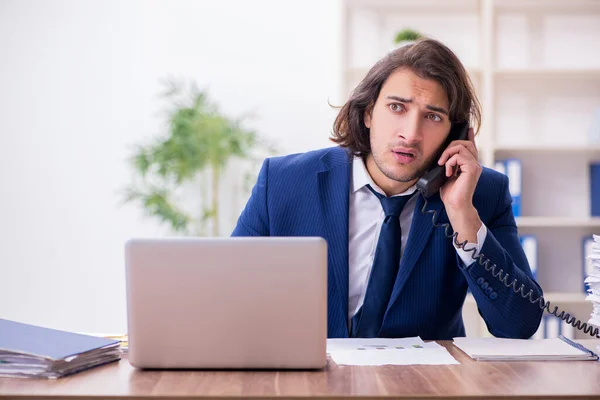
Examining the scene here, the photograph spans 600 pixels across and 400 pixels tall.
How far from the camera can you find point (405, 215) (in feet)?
6.45

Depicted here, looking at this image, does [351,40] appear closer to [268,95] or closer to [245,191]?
[268,95]

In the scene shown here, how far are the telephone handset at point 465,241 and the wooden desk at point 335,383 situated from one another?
0.98 feet

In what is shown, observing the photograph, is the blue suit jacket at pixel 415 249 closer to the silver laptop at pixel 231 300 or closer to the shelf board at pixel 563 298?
the silver laptop at pixel 231 300

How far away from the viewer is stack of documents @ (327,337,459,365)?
1.37 metres

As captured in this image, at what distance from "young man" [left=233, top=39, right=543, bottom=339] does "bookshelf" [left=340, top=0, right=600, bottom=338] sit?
1871 mm

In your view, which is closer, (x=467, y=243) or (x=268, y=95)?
(x=467, y=243)

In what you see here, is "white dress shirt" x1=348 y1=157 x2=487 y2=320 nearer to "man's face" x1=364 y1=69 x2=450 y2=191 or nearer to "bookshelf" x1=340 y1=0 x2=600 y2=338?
"man's face" x1=364 y1=69 x2=450 y2=191

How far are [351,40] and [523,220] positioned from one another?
1.32 metres

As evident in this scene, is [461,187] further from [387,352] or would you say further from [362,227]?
[387,352]

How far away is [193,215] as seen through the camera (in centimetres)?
409

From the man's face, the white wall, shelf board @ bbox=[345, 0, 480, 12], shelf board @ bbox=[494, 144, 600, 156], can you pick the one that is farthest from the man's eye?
the white wall

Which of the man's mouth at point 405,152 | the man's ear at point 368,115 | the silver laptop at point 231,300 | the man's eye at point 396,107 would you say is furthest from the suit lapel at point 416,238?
the silver laptop at point 231,300

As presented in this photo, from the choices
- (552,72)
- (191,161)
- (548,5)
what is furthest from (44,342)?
(548,5)

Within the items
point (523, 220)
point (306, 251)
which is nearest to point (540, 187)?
point (523, 220)
